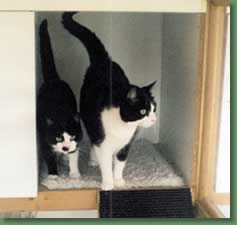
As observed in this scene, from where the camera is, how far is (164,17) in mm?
1398

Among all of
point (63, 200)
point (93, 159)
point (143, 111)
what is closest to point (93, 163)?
point (93, 159)

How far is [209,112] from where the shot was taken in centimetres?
139

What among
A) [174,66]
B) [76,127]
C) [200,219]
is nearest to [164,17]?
[174,66]

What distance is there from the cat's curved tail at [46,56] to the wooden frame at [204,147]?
0.28 meters

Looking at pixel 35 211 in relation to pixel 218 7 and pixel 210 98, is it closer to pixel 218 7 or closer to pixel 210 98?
pixel 210 98

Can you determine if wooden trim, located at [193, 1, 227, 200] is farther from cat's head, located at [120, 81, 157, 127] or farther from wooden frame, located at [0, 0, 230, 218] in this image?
cat's head, located at [120, 81, 157, 127]

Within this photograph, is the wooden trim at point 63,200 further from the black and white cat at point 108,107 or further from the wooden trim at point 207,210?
the wooden trim at point 207,210

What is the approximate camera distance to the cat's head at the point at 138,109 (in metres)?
1.32

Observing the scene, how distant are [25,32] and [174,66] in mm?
396

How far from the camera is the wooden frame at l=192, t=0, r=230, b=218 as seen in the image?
52.6 inches

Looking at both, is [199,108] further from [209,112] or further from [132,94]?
[132,94]

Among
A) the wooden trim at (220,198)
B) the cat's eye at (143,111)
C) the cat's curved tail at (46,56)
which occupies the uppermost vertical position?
the cat's curved tail at (46,56)

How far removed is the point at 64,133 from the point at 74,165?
98 millimetres

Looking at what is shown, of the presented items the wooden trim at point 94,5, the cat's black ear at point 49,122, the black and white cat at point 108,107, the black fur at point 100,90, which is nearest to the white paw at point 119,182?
the black and white cat at point 108,107
